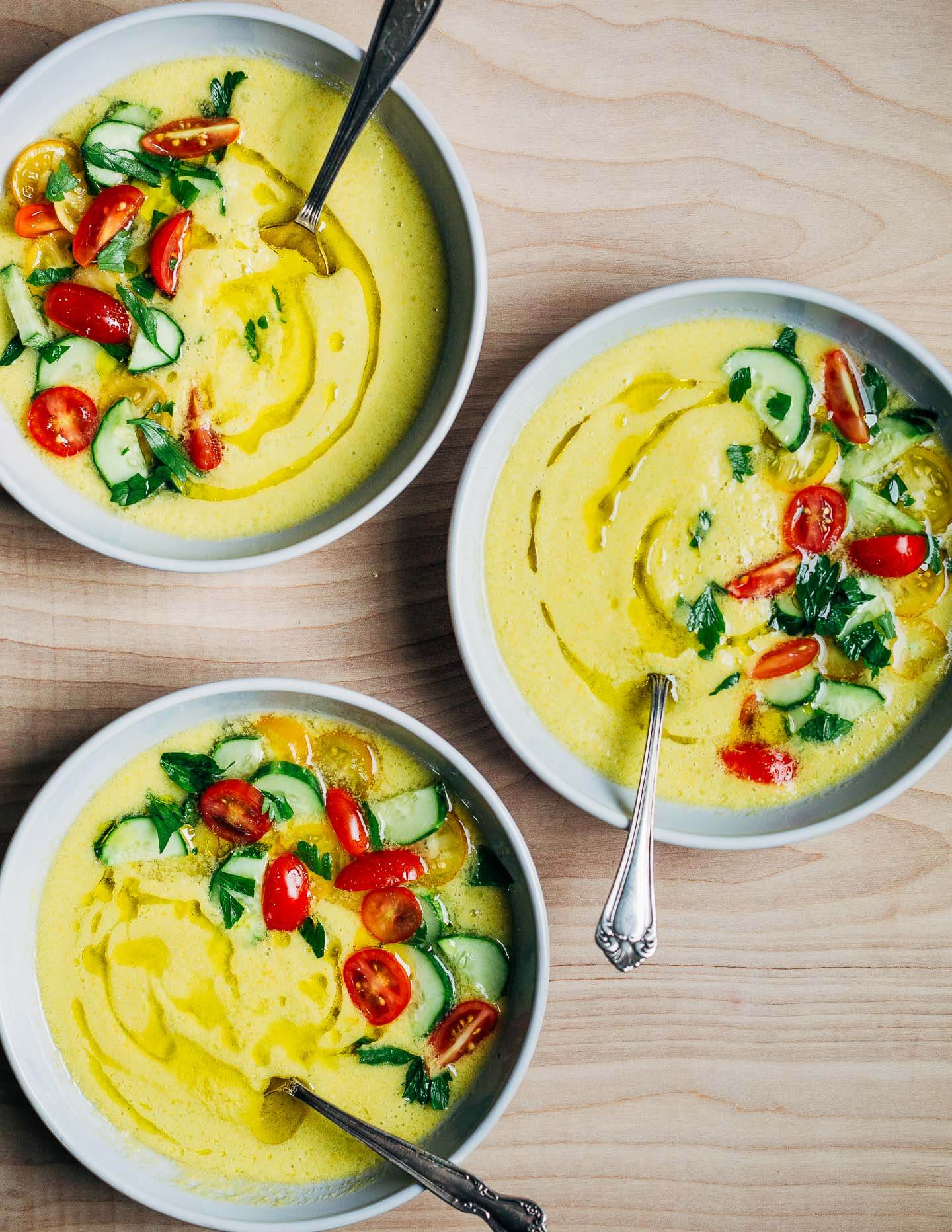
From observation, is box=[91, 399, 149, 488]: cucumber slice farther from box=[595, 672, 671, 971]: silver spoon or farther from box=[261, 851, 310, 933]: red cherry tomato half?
box=[595, 672, 671, 971]: silver spoon

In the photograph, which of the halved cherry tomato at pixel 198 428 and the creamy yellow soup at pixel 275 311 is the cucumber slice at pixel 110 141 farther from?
the halved cherry tomato at pixel 198 428

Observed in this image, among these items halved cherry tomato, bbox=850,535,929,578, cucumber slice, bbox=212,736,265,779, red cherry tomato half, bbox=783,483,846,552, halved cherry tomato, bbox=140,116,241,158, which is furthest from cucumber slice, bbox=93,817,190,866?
halved cherry tomato, bbox=850,535,929,578

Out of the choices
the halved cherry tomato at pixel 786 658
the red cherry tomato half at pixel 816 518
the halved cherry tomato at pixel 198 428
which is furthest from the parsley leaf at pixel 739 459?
the halved cherry tomato at pixel 198 428

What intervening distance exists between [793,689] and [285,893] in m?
1.24

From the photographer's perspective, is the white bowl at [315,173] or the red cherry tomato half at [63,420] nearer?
the white bowl at [315,173]

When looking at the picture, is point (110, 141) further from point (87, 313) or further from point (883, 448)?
point (883, 448)

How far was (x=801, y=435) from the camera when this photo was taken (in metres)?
2.11

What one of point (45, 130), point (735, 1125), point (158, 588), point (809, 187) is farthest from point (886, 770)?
point (45, 130)

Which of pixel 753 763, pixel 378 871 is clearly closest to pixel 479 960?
pixel 378 871

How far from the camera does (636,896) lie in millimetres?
1939

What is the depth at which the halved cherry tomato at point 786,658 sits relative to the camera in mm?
2156

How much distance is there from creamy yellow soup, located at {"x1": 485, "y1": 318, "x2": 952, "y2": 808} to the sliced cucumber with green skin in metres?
0.02

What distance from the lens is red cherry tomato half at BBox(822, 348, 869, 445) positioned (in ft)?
6.98

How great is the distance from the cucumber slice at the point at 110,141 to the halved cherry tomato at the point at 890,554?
1.83m
